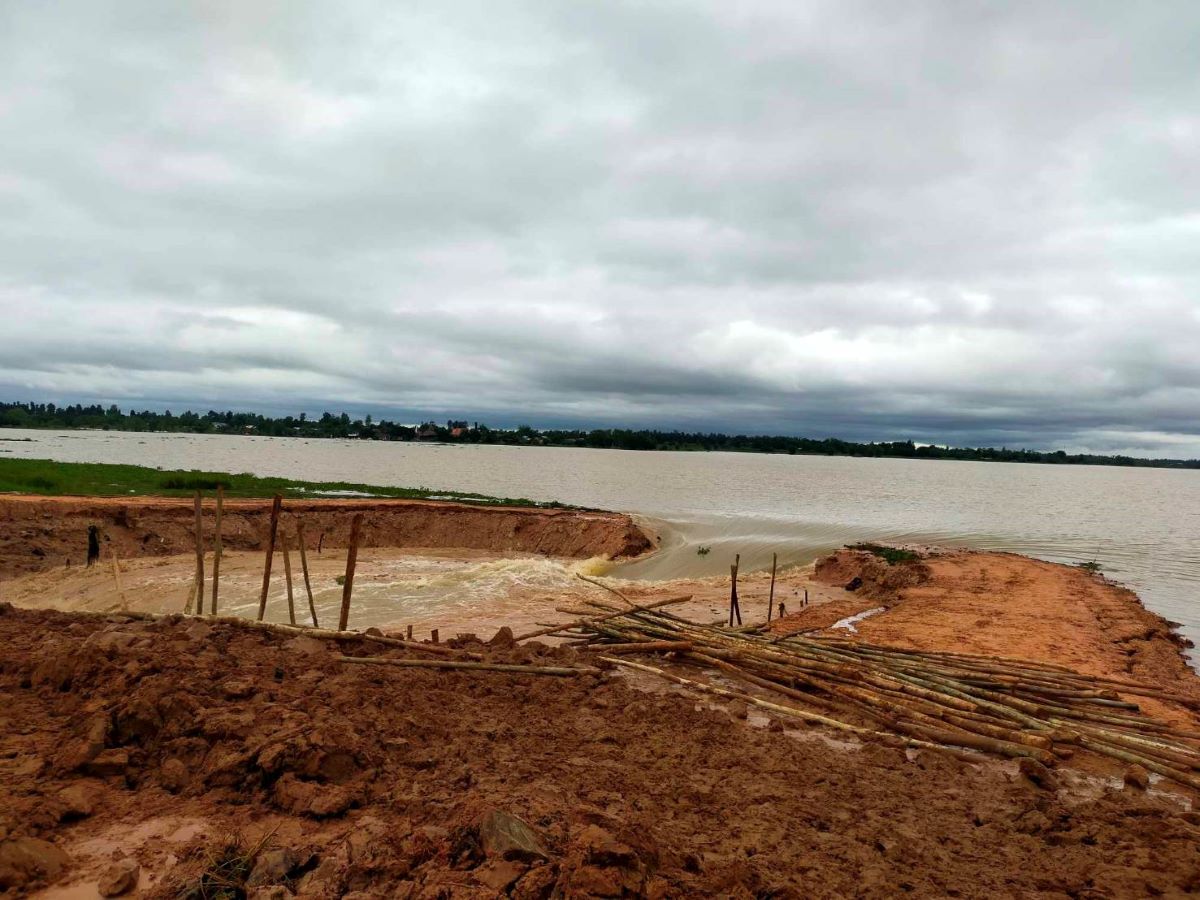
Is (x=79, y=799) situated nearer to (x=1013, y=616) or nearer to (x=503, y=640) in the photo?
(x=503, y=640)

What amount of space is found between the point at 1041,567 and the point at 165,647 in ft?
84.6

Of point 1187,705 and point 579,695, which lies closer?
point 579,695

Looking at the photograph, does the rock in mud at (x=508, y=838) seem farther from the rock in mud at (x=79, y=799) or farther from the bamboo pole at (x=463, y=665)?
the bamboo pole at (x=463, y=665)

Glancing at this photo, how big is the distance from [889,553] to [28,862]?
24.8 meters

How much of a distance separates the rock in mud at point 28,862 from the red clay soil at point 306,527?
19322 millimetres

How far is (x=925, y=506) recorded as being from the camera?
52406mm

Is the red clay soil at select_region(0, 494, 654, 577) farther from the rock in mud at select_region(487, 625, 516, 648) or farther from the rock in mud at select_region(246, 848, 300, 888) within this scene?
the rock in mud at select_region(246, 848, 300, 888)

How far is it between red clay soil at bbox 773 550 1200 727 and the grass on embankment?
1716cm

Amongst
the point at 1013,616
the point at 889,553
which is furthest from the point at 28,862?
the point at 889,553

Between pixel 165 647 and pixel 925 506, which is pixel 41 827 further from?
pixel 925 506

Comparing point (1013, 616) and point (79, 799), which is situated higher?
point (79, 799)

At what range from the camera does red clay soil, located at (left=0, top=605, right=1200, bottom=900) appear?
416 cm

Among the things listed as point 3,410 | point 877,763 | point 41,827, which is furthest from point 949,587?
point 3,410

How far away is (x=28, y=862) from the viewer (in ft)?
13.3
